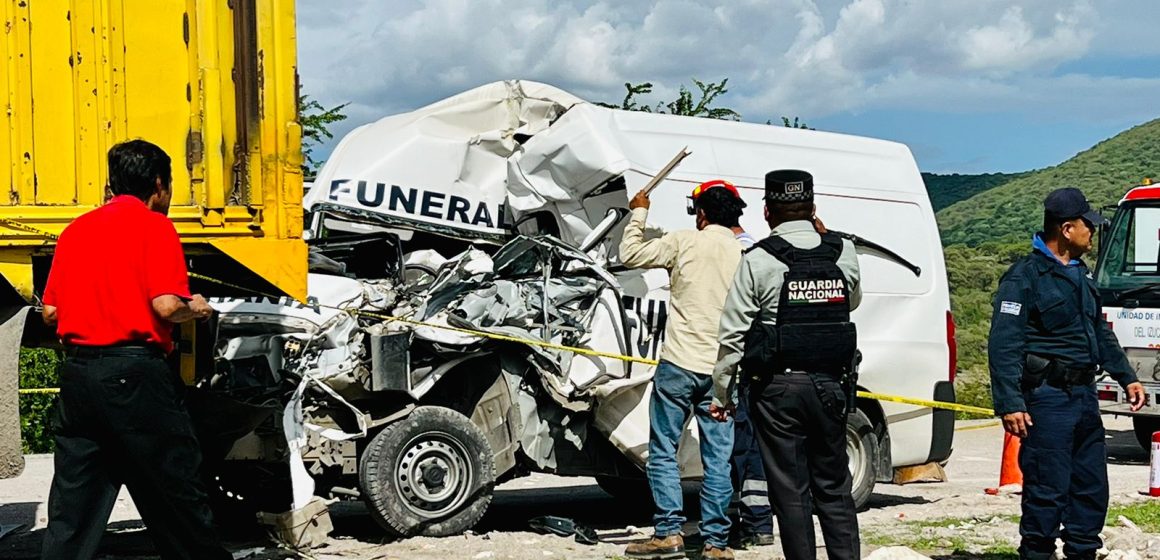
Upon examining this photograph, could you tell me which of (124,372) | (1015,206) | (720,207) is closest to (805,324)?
(720,207)

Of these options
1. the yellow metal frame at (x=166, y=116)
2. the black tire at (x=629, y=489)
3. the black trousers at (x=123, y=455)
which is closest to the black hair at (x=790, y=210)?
the yellow metal frame at (x=166, y=116)

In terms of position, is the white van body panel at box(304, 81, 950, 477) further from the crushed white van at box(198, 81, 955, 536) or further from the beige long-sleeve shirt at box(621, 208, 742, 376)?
the beige long-sleeve shirt at box(621, 208, 742, 376)

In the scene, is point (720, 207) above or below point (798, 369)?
above

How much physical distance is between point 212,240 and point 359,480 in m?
1.69

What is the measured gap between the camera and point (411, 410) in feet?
25.2

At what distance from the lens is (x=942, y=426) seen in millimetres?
9430

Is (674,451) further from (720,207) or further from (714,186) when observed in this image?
(714,186)

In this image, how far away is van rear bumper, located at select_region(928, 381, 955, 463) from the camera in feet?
30.7

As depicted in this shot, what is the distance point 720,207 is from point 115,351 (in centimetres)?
342

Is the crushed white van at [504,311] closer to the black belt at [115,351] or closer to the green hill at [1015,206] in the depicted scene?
the black belt at [115,351]

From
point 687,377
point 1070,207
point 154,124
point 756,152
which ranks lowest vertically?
point 687,377

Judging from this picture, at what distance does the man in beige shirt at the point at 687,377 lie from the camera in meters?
7.31

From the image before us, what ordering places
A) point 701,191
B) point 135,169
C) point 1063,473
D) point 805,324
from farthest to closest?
1. point 701,191
2. point 1063,473
3. point 805,324
4. point 135,169

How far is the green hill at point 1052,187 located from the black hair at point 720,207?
4758cm
